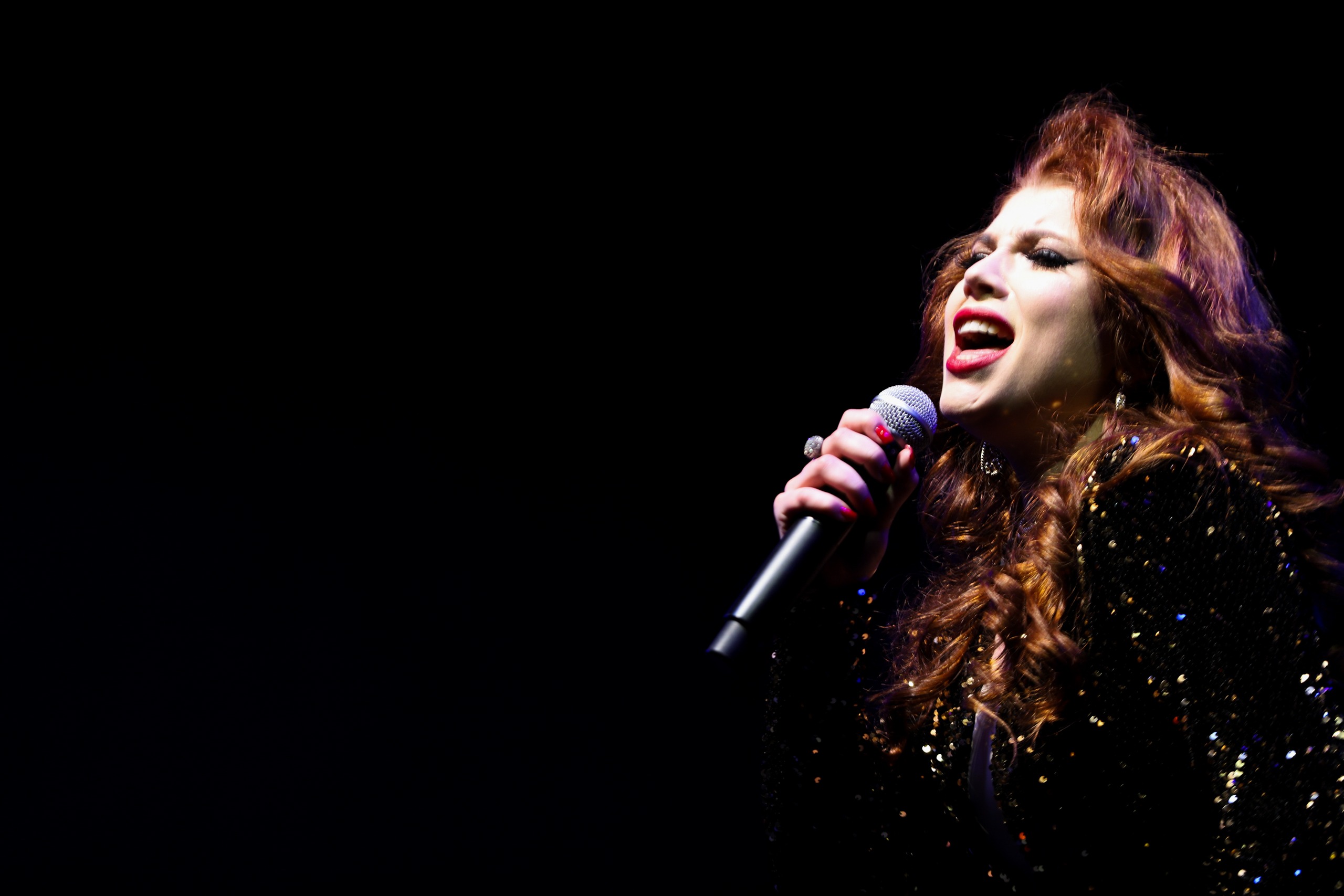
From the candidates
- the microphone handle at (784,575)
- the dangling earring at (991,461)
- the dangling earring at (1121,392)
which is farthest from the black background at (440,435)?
the microphone handle at (784,575)

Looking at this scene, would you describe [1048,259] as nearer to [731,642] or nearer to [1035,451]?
[1035,451]

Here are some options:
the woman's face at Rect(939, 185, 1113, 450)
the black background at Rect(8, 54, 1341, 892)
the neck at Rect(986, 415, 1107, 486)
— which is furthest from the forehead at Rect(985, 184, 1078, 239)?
the black background at Rect(8, 54, 1341, 892)

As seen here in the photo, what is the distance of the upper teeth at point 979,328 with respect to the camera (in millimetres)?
1045

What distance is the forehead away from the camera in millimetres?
1078

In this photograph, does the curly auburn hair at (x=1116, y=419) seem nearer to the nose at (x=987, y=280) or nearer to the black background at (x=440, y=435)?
the nose at (x=987, y=280)

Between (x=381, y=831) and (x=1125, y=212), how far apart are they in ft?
6.04

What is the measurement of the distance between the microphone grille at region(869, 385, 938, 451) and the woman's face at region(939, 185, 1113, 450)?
0.06 metres

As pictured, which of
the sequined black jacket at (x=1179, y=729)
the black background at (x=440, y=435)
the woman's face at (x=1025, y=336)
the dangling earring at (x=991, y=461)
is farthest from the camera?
the black background at (x=440, y=435)

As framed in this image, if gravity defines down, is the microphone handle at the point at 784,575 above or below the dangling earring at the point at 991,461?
below

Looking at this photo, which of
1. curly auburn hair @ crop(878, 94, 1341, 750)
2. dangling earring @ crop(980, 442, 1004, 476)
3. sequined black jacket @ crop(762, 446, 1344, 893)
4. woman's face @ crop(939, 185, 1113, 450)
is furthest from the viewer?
dangling earring @ crop(980, 442, 1004, 476)

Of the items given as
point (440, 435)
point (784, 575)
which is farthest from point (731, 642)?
point (440, 435)

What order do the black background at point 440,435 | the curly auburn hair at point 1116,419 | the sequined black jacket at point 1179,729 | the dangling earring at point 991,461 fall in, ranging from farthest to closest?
the black background at point 440,435 < the dangling earring at point 991,461 < the curly auburn hair at point 1116,419 < the sequined black jacket at point 1179,729

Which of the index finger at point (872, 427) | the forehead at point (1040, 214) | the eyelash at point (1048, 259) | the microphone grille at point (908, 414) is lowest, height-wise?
the index finger at point (872, 427)

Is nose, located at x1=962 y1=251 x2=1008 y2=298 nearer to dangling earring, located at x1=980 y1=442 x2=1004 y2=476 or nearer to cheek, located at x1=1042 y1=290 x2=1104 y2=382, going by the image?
cheek, located at x1=1042 y1=290 x2=1104 y2=382
